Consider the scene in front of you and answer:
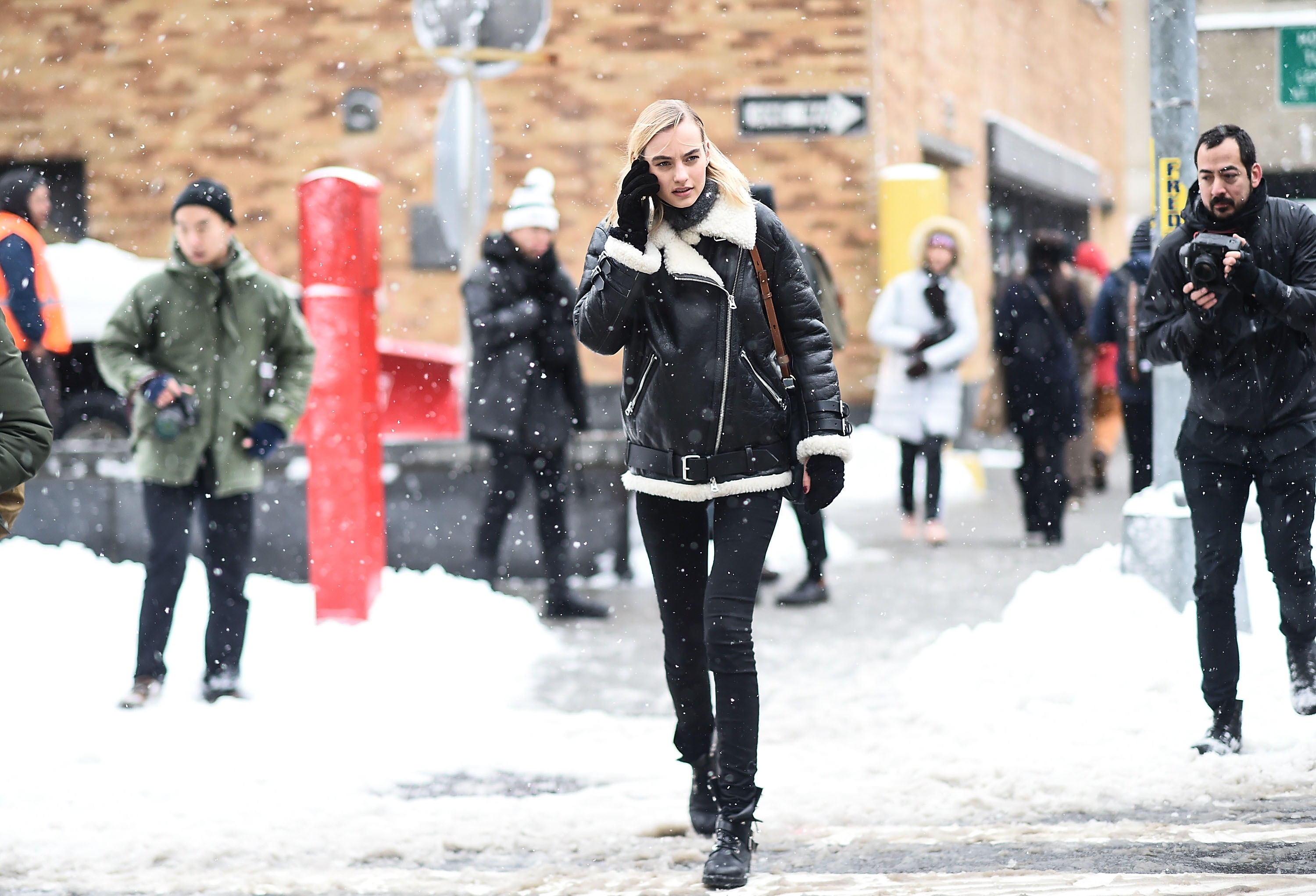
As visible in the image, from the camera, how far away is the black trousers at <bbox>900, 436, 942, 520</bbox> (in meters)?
9.66

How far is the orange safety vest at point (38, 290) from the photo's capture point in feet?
28.2

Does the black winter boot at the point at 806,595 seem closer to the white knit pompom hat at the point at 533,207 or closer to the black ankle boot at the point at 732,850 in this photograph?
the white knit pompom hat at the point at 533,207

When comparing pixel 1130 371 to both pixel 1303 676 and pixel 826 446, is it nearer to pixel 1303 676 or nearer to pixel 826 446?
pixel 1303 676

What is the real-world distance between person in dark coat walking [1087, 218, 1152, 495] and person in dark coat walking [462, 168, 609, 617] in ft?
9.77

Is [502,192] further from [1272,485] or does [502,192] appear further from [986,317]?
[1272,485]

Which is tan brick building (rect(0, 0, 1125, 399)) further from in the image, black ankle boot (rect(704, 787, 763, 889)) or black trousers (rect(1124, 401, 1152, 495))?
black ankle boot (rect(704, 787, 763, 889))

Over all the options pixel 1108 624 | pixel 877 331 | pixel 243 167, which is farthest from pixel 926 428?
pixel 243 167

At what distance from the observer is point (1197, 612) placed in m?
4.98

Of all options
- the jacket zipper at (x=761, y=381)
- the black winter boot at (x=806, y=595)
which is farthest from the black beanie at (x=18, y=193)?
the jacket zipper at (x=761, y=381)

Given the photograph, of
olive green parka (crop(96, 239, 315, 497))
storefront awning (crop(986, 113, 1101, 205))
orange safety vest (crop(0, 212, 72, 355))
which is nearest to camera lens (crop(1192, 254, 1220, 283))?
olive green parka (crop(96, 239, 315, 497))

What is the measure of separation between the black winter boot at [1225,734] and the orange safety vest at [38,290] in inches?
244

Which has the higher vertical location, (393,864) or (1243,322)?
(1243,322)

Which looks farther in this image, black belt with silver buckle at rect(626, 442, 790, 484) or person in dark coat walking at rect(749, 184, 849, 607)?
person in dark coat walking at rect(749, 184, 849, 607)

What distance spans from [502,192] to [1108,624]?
→ 907cm
